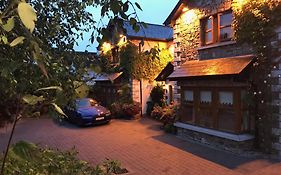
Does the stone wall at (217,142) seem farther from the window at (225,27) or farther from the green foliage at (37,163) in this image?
the green foliage at (37,163)

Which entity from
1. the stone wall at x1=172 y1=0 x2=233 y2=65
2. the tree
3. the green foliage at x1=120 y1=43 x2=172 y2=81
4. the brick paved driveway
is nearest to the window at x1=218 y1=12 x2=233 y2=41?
the stone wall at x1=172 y1=0 x2=233 y2=65

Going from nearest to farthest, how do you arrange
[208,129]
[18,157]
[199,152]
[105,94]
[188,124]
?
1. [18,157]
2. [199,152]
3. [208,129]
4. [188,124]
5. [105,94]

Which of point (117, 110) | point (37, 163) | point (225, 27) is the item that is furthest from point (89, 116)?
point (37, 163)

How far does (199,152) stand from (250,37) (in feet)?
13.9

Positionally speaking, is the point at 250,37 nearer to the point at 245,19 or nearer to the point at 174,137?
the point at 245,19

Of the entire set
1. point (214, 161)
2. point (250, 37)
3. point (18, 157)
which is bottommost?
point (214, 161)

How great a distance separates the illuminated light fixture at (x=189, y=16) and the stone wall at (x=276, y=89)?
4193 millimetres

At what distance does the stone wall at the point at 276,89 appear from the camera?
9539 mm

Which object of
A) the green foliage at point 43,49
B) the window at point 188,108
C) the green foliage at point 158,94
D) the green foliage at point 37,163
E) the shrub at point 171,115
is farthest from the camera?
the green foliage at point 158,94

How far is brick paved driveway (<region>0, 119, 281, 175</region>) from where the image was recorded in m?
8.86

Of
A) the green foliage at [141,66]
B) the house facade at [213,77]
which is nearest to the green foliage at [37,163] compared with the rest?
the house facade at [213,77]

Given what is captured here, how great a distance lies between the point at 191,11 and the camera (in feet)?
43.2

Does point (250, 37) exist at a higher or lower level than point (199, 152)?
higher

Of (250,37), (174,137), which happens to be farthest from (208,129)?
(250,37)
